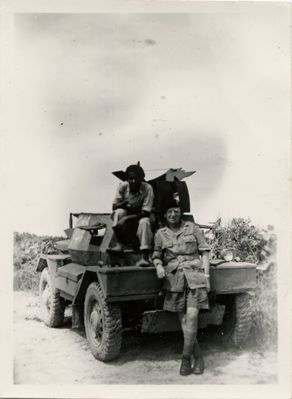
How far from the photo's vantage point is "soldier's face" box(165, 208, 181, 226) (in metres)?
6.43

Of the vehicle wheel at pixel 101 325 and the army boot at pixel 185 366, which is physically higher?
the vehicle wheel at pixel 101 325

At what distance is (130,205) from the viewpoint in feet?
22.8

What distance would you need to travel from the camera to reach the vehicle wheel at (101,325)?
6.32 m

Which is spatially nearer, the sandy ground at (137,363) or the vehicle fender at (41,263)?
the sandy ground at (137,363)

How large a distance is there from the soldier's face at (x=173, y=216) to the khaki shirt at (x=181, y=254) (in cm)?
9

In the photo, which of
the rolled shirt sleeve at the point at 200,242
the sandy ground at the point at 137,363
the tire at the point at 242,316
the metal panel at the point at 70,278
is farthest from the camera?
the metal panel at the point at 70,278

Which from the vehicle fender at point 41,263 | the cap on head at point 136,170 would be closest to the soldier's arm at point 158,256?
the cap on head at point 136,170

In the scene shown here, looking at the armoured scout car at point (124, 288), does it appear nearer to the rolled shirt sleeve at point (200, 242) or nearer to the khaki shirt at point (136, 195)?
the khaki shirt at point (136, 195)

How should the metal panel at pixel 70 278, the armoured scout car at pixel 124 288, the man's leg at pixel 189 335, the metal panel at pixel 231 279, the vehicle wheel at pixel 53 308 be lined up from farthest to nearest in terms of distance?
the vehicle wheel at pixel 53 308
the metal panel at pixel 70 278
the metal panel at pixel 231 279
the armoured scout car at pixel 124 288
the man's leg at pixel 189 335

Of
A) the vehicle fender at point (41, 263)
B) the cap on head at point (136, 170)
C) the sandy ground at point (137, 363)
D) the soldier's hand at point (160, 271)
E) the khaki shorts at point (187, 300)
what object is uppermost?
the cap on head at point (136, 170)

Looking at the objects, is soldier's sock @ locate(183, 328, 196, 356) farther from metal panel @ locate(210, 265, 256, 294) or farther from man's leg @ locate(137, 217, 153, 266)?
man's leg @ locate(137, 217, 153, 266)

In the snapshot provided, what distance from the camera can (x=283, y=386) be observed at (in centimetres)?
617

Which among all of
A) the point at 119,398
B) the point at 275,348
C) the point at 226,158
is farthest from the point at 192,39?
the point at 119,398

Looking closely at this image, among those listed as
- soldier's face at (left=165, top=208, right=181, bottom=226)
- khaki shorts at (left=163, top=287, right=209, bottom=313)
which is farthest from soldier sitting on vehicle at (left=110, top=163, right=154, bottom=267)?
khaki shorts at (left=163, top=287, right=209, bottom=313)
